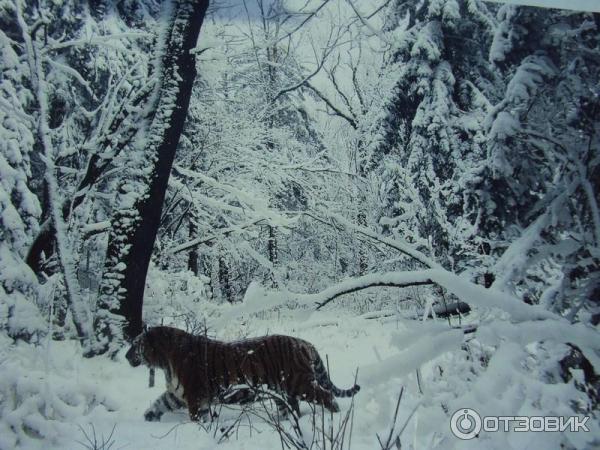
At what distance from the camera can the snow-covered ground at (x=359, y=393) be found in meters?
0.90

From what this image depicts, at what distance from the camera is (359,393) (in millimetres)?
1688

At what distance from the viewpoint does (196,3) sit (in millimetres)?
2775

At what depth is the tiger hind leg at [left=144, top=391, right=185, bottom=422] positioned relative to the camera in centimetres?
184

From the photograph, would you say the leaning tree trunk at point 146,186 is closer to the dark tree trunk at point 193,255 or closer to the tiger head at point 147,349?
the tiger head at point 147,349

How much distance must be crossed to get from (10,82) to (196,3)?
4.31 ft

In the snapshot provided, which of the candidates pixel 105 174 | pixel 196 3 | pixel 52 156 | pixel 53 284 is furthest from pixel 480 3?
pixel 53 284

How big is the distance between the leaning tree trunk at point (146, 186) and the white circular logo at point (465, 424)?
1.65m

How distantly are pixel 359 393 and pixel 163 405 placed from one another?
903mm

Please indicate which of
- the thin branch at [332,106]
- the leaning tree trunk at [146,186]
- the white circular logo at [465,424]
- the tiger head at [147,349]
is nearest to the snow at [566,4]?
the white circular logo at [465,424]

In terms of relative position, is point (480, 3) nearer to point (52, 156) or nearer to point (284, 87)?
point (284, 87)

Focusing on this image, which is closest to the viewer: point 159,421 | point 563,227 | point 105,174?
point 563,227

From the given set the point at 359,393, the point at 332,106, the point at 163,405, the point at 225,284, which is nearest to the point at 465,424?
the point at 359,393

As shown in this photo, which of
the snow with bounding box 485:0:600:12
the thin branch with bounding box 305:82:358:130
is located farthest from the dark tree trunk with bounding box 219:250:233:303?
the snow with bounding box 485:0:600:12

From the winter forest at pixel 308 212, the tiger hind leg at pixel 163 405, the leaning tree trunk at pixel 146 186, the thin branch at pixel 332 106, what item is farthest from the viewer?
the thin branch at pixel 332 106
